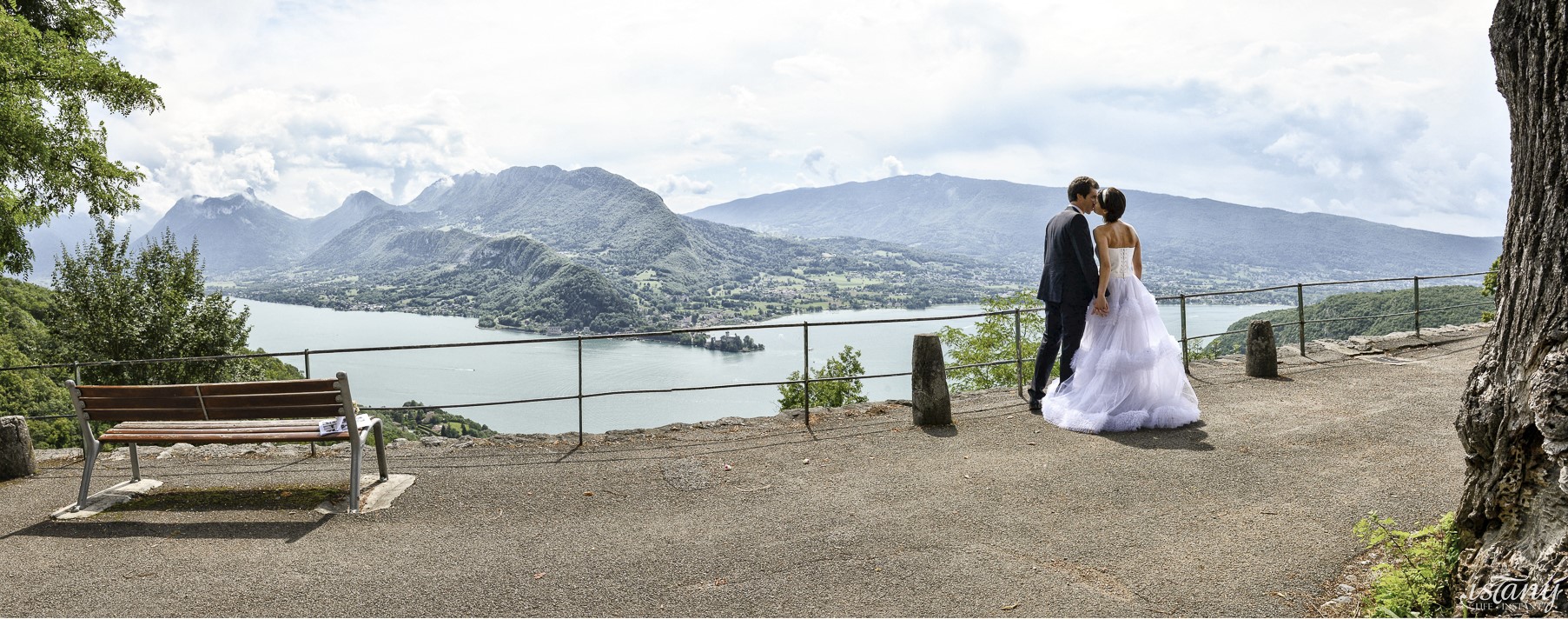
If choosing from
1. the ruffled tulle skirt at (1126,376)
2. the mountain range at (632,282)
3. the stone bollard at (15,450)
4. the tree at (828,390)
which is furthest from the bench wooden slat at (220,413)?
the mountain range at (632,282)

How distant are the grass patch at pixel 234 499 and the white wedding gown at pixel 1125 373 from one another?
16.9ft

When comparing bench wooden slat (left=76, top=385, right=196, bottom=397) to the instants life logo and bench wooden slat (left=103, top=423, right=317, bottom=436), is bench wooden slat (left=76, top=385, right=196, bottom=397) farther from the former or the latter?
the instants life logo

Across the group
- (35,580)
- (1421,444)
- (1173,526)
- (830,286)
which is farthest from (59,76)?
(830,286)

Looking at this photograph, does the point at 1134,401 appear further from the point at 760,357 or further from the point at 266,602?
the point at 760,357

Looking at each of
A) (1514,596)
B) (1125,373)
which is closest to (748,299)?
(1125,373)

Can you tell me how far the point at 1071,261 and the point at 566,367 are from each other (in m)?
89.1

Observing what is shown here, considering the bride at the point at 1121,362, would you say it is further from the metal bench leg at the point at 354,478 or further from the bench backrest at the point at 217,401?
the bench backrest at the point at 217,401

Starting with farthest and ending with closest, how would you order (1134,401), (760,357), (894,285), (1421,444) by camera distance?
(894,285)
(760,357)
(1134,401)
(1421,444)

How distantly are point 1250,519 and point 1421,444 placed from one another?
228 centimetres

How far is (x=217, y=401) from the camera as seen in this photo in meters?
4.85

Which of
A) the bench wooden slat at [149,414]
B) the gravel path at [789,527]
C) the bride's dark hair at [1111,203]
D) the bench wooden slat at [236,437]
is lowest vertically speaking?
the gravel path at [789,527]

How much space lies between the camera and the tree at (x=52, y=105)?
12.0m

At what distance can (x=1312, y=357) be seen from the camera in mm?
9094

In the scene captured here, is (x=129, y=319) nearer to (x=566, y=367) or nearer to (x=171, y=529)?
(x=171, y=529)
